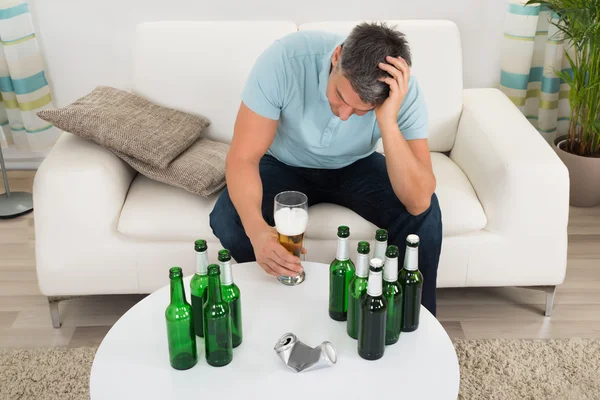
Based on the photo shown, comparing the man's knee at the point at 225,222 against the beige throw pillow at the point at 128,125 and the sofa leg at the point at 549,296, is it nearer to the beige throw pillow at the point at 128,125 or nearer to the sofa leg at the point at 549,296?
the beige throw pillow at the point at 128,125

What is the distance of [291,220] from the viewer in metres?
1.65

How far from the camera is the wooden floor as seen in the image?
2.32 metres

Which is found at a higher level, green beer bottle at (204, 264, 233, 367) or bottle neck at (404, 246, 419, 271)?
bottle neck at (404, 246, 419, 271)

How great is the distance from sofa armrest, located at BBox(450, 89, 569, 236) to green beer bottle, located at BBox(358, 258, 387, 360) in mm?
924


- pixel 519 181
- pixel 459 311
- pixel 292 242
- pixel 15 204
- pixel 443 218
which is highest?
pixel 292 242

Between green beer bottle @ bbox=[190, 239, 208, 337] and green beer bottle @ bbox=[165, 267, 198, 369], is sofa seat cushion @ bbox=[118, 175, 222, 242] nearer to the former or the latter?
green beer bottle @ bbox=[190, 239, 208, 337]

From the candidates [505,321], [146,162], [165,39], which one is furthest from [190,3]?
[505,321]

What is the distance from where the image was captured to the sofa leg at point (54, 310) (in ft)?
7.62

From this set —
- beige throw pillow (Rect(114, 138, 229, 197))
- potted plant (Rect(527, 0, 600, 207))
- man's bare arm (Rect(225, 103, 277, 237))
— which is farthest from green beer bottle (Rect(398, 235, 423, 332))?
potted plant (Rect(527, 0, 600, 207))

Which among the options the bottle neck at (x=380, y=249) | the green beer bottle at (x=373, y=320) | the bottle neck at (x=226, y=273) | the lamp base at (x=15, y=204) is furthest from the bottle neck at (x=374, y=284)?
the lamp base at (x=15, y=204)

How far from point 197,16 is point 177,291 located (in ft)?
6.17

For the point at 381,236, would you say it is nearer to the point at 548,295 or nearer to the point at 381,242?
the point at 381,242

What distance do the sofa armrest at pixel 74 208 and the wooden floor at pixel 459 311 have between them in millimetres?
167

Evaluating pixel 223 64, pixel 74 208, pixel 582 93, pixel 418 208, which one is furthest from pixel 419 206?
pixel 582 93
